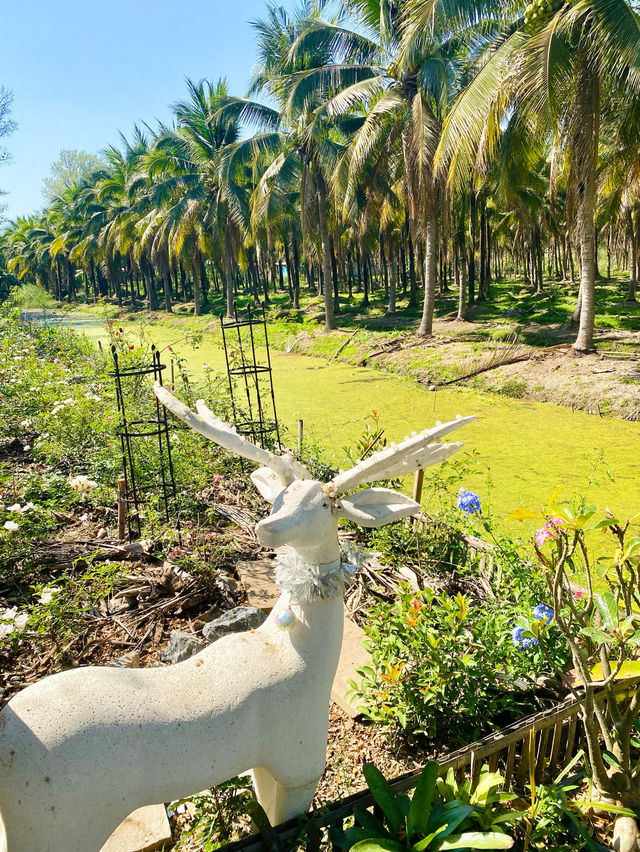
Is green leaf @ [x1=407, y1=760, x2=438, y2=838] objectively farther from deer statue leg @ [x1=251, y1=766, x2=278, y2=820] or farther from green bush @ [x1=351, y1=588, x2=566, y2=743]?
green bush @ [x1=351, y1=588, x2=566, y2=743]

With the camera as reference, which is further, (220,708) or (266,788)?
(266,788)

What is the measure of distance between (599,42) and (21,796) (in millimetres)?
10745

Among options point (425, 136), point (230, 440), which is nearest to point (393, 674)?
point (230, 440)

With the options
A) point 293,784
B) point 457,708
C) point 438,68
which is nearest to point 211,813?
point 293,784

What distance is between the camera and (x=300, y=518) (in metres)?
1.38

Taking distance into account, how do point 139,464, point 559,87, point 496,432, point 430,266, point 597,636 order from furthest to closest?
1. point 430,266
2. point 559,87
3. point 496,432
4. point 139,464
5. point 597,636

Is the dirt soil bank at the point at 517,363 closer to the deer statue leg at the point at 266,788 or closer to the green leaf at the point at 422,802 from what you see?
the green leaf at the point at 422,802

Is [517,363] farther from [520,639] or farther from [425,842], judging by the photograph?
[425,842]

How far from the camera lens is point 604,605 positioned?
204 centimetres

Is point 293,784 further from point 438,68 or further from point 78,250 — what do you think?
point 78,250

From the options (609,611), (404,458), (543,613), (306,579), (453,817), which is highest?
(404,458)

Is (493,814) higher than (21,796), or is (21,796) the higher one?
(21,796)

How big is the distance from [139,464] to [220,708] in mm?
3787

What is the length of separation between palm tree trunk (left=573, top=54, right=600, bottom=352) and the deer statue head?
10047 mm
